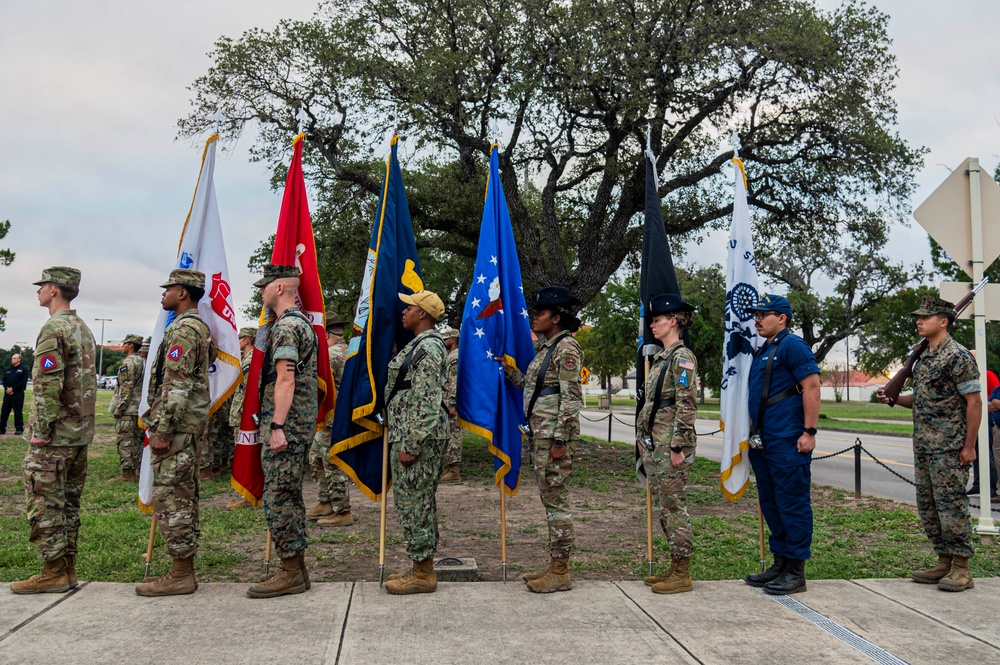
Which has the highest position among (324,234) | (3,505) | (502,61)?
(502,61)

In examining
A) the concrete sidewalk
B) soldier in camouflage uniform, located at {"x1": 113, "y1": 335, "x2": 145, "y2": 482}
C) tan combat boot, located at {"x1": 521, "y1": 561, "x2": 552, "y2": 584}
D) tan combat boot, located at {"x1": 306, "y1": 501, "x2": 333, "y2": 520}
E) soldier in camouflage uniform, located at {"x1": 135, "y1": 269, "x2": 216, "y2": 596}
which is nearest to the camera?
the concrete sidewalk

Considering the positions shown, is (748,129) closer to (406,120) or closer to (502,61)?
(502,61)

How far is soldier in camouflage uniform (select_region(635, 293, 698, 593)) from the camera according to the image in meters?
5.57

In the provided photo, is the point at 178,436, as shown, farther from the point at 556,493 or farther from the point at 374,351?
the point at 556,493

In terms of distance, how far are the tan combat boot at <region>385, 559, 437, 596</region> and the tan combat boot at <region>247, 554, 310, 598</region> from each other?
62 cm

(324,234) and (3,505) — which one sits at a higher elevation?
(324,234)

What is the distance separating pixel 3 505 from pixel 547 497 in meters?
7.19

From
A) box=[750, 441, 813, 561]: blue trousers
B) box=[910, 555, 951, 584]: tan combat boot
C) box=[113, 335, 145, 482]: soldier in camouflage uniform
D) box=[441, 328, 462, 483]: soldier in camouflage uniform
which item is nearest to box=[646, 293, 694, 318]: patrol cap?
box=[750, 441, 813, 561]: blue trousers

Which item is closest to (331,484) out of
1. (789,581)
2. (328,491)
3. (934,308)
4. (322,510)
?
(328,491)

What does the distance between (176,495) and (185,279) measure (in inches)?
64.5

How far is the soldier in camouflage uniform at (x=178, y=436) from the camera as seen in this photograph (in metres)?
5.36

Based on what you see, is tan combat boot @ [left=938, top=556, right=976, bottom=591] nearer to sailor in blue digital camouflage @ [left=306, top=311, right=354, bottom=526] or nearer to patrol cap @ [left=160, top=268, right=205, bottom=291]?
sailor in blue digital camouflage @ [left=306, top=311, right=354, bottom=526]

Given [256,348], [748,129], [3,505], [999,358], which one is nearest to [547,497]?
[256,348]

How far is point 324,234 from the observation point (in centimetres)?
1465
